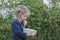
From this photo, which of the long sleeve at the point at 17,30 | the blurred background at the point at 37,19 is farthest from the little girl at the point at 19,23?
the blurred background at the point at 37,19

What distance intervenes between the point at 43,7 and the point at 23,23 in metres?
2.32

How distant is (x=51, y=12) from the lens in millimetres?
7559

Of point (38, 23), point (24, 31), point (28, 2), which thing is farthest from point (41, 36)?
point (24, 31)

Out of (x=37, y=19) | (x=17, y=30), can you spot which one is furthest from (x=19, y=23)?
(x=37, y=19)

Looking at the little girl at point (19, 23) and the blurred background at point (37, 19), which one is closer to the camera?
the little girl at point (19, 23)

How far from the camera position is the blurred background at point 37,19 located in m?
7.34

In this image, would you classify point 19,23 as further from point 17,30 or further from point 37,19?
point 37,19

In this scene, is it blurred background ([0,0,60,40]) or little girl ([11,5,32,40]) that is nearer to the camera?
little girl ([11,5,32,40])

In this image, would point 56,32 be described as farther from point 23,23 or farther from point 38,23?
point 23,23

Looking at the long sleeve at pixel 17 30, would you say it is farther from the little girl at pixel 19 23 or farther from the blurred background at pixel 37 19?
the blurred background at pixel 37 19

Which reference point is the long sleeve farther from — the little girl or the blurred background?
the blurred background

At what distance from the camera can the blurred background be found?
7342 mm

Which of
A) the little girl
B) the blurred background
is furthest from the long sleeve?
the blurred background

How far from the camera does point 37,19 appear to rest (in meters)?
7.31
